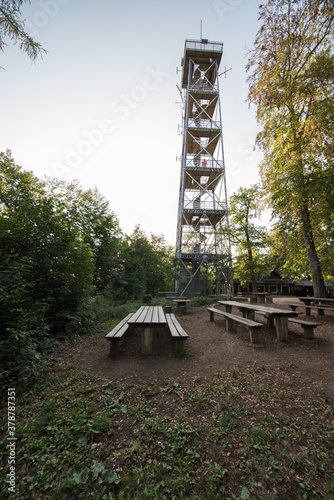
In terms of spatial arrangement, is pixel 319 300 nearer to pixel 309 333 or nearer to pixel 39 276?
pixel 309 333

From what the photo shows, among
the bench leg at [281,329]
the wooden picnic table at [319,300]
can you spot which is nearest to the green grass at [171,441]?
the bench leg at [281,329]

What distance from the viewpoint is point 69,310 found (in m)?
5.97

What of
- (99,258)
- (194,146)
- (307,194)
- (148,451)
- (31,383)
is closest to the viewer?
(148,451)

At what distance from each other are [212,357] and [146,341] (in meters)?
1.36

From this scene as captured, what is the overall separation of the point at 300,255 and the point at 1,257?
12.5m

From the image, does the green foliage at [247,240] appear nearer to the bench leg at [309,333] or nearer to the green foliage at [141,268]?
the green foliage at [141,268]

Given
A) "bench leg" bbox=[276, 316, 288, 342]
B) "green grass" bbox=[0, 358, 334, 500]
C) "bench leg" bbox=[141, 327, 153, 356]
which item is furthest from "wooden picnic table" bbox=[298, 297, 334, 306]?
"bench leg" bbox=[141, 327, 153, 356]

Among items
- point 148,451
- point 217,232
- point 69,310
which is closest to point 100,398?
point 148,451

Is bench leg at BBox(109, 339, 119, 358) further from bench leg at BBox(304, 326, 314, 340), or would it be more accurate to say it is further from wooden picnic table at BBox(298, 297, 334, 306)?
wooden picnic table at BBox(298, 297, 334, 306)

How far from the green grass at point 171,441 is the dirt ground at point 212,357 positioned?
0.36m

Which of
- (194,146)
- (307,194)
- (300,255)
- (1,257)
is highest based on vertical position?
(194,146)

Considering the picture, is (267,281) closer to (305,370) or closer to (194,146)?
(194,146)

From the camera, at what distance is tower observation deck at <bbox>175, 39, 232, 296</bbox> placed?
15.3m

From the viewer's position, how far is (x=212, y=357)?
406 centimetres
